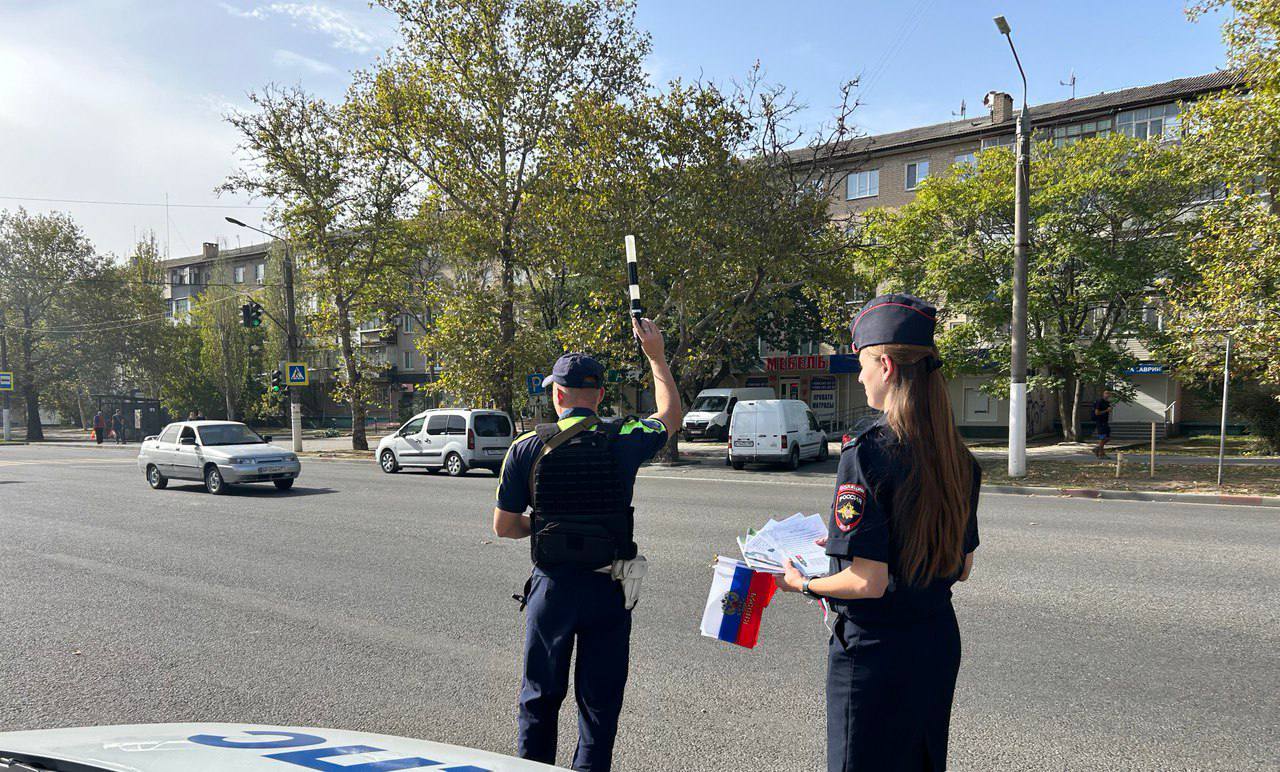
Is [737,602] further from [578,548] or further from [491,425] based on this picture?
[491,425]

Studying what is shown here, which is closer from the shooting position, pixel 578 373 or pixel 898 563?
pixel 898 563

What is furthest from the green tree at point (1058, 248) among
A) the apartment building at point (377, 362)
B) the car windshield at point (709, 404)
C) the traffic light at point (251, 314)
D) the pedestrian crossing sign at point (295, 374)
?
the apartment building at point (377, 362)

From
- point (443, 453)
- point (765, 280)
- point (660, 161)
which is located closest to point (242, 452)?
point (443, 453)

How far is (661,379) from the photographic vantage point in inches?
131

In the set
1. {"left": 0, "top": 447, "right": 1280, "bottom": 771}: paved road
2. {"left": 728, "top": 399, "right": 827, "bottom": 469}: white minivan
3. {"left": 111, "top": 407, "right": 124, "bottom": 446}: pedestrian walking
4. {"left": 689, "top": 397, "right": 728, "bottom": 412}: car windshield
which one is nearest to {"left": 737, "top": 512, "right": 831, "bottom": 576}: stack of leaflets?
{"left": 0, "top": 447, "right": 1280, "bottom": 771}: paved road

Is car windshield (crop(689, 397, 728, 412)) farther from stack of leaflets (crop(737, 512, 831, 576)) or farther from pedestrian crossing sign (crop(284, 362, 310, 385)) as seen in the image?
stack of leaflets (crop(737, 512, 831, 576))

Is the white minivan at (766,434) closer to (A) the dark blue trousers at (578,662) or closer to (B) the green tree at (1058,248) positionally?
(B) the green tree at (1058,248)

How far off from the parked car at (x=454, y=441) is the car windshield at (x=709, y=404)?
1377cm

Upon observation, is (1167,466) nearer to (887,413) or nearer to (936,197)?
(936,197)

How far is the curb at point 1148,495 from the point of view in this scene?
43.9 ft

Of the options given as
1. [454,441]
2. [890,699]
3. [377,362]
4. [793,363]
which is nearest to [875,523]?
[890,699]

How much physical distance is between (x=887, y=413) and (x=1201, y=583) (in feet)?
22.0

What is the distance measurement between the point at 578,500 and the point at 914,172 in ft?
126

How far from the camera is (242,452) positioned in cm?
1531
